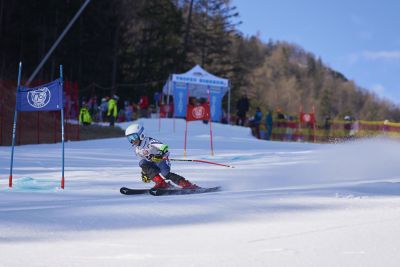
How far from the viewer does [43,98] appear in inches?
375

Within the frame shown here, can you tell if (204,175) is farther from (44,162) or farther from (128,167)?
(44,162)

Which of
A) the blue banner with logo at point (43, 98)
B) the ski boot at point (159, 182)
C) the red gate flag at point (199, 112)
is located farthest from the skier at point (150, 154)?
the red gate flag at point (199, 112)

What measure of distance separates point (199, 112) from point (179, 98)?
14.2m

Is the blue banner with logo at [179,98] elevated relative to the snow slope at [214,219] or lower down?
elevated

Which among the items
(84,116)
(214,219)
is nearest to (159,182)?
(214,219)

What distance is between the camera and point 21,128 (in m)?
23.8

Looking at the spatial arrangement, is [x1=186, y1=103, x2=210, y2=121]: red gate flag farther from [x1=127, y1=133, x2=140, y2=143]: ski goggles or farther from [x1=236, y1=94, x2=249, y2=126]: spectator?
[x1=236, y1=94, x2=249, y2=126]: spectator

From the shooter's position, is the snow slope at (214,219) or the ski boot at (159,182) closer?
the snow slope at (214,219)

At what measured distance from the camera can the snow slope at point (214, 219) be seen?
4.77 meters

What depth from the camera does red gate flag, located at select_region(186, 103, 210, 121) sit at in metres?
18.0

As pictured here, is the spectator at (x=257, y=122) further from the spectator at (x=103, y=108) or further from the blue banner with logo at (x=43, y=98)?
the blue banner with logo at (x=43, y=98)

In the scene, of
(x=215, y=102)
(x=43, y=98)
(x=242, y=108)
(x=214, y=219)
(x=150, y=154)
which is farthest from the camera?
(x=242, y=108)

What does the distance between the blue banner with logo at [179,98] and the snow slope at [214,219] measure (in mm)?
19252

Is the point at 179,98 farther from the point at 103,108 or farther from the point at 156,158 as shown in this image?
the point at 156,158
